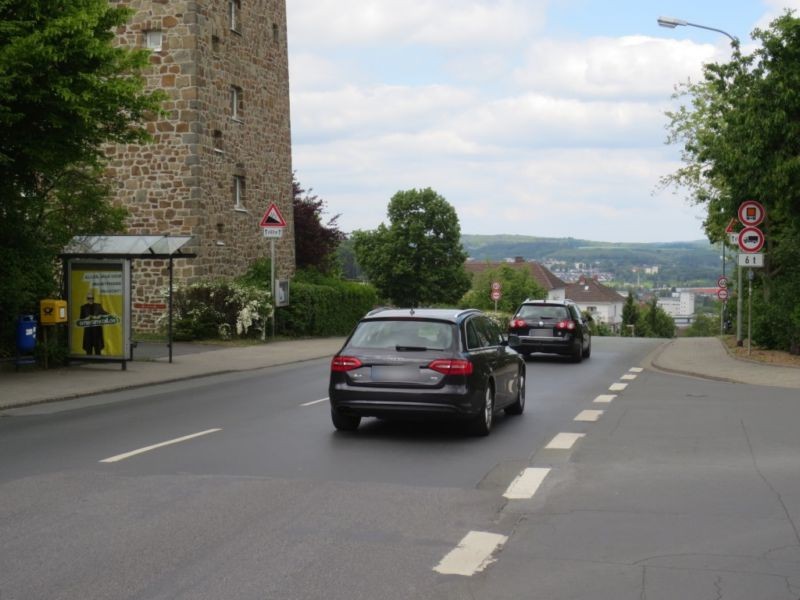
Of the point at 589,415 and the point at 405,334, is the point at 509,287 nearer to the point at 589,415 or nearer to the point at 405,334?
the point at 589,415

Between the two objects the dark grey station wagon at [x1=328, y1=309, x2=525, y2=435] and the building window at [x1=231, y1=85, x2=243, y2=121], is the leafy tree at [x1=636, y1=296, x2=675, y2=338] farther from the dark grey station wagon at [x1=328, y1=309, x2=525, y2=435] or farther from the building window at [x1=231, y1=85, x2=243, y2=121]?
the dark grey station wagon at [x1=328, y1=309, x2=525, y2=435]

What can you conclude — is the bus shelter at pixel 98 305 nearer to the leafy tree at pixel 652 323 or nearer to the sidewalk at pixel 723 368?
the sidewalk at pixel 723 368

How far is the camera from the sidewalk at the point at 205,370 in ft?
53.8

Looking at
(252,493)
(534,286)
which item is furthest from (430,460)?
(534,286)

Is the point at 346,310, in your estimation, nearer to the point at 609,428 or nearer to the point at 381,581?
the point at 609,428

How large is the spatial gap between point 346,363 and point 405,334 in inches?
28.5

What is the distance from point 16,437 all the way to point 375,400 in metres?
3.92

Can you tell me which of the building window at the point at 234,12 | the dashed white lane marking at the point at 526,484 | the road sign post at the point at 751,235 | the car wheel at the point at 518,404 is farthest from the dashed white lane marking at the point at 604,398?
the building window at the point at 234,12

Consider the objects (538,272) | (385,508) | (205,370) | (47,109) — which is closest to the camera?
(385,508)

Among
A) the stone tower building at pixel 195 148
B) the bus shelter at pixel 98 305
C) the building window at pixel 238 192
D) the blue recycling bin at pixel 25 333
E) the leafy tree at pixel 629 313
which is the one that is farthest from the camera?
the leafy tree at pixel 629 313

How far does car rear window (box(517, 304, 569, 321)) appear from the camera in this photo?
82.1 ft

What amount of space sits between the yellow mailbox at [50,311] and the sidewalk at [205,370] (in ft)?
3.10

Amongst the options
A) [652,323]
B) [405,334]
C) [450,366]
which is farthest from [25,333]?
[652,323]

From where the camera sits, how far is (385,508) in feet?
24.5
